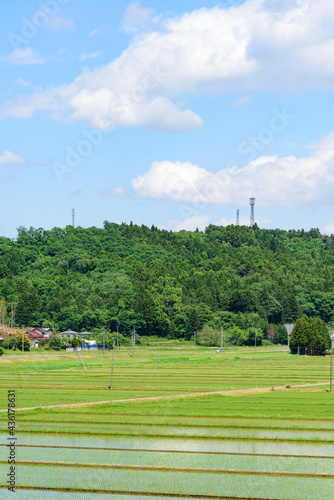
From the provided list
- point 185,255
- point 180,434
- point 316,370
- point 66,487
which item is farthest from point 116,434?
point 185,255

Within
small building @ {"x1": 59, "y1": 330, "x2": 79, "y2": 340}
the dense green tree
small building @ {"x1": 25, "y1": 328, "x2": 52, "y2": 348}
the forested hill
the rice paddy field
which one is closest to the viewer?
the rice paddy field

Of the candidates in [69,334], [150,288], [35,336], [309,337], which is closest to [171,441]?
[309,337]

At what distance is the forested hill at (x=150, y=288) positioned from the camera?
456ft

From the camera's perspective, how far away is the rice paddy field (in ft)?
69.8

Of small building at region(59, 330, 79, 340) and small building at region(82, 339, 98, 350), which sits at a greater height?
small building at region(59, 330, 79, 340)

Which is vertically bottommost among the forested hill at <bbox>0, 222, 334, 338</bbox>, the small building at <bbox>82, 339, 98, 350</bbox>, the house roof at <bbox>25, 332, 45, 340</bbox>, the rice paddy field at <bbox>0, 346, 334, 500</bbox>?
the small building at <bbox>82, 339, 98, 350</bbox>

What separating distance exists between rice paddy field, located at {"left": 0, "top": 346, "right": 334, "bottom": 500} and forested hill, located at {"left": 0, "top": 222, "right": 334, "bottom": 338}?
87.4 m

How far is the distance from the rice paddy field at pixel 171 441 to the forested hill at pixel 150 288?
287ft

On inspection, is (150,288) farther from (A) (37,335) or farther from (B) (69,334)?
(A) (37,335)

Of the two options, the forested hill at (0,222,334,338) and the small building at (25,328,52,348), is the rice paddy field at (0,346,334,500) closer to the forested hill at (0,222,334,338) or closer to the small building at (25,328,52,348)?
the small building at (25,328,52,348)

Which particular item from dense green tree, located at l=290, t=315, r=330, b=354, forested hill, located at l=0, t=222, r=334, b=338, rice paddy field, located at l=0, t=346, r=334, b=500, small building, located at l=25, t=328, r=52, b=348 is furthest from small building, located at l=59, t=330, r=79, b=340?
rice paddy field, located at l=0, t=346, r=334, b=500

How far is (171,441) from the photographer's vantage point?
28.2 meters

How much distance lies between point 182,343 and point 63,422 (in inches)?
4000

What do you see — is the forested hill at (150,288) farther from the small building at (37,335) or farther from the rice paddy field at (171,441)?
the rice paddy field at (171,441)
